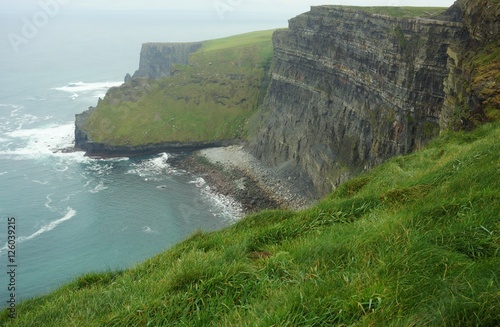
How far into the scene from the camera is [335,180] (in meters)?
58.0

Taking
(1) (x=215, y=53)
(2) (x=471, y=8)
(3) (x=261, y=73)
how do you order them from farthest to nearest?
(1) (x=215, y=53) < (3) (x=261, y=73) < (2) (x=471, y=8)

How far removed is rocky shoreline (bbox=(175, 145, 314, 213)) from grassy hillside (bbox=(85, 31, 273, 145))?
26.0 feet

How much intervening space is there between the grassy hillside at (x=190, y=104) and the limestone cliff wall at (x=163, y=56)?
34.7 meters

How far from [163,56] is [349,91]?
96.2 m

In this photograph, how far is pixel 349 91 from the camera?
193ft

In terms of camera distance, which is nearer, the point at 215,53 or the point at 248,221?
the point at 248,221

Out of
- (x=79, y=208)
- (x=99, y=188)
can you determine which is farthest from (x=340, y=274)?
(x=99, y=188)

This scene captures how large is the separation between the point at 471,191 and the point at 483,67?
21.8 metres

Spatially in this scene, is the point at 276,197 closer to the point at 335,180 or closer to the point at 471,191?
the point at 335,180

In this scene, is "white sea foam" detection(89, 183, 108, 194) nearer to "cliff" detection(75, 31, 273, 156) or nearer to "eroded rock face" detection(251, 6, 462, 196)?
"cliff" detection(75, 31, 273, 156)

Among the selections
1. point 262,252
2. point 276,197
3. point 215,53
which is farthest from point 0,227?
point 215,53

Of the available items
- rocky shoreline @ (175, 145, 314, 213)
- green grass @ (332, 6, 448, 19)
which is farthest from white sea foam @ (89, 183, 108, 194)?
green grass @ (332, 6, 448, 19)

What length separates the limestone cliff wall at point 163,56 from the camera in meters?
140

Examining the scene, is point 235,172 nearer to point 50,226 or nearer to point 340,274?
point 50,226
